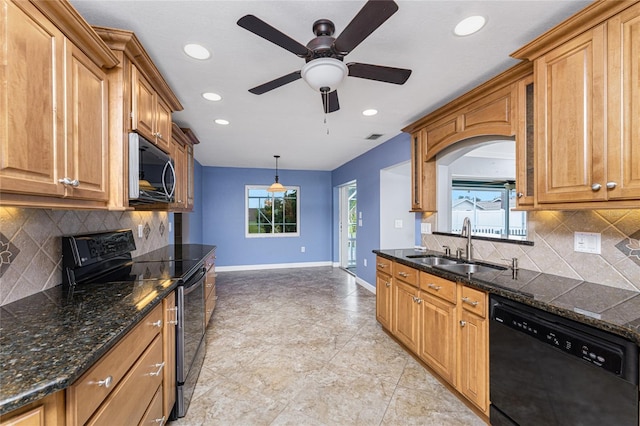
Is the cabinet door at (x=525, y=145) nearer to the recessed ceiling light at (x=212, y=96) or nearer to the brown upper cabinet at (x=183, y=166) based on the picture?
the recessed ceiling light at (x=212, y=96)

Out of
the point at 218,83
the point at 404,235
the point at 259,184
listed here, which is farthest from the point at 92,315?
the point at 259,184

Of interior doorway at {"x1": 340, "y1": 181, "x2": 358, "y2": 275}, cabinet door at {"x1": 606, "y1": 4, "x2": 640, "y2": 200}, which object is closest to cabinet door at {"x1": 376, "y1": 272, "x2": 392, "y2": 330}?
cabinet door at {"x1": 606, "y1": 4, "x2": 640, "y2": 200}

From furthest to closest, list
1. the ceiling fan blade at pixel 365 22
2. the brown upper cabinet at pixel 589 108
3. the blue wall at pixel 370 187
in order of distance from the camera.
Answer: the blue wall at pixel 370 187, the brown upper cabinet at pixel 589 108, the ceiling fan blade at pixel 365 22

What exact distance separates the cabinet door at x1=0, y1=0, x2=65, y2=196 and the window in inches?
221

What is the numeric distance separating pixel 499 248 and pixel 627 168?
3.80 ft

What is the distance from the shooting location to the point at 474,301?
1912mm

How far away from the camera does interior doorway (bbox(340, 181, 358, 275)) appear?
6.88 metres

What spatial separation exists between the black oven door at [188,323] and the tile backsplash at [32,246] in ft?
2.29

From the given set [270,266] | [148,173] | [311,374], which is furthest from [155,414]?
[270,266]

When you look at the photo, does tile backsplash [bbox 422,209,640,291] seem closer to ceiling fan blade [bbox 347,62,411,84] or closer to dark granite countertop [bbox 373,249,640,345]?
dark granite countertop [bbox 373,249,640,345]

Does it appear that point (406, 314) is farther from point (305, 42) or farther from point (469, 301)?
point (305, 42)

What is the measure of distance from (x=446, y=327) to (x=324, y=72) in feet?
6.39

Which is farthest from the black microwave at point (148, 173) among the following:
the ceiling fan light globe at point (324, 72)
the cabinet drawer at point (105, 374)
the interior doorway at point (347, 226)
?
the interior doorway at point (347, 226)

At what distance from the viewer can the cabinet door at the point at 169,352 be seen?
5.55 feet
